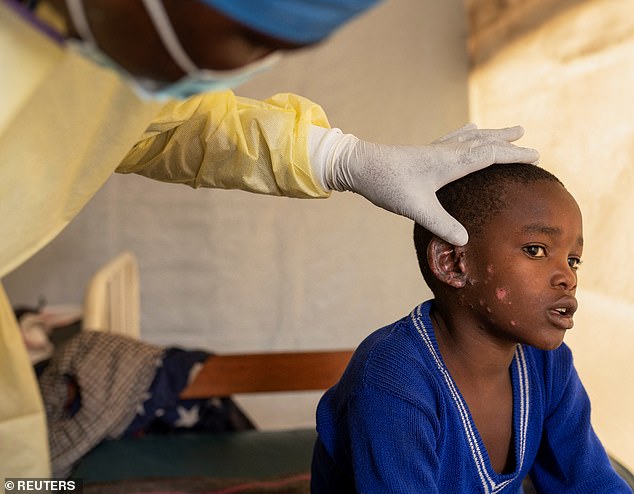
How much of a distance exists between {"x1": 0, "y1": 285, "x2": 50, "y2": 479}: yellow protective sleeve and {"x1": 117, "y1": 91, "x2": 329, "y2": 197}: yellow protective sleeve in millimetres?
340

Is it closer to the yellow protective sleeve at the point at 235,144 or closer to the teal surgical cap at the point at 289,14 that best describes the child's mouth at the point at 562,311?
the yellow protective sleeve at the point at 235,144

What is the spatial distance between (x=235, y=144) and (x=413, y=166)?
11.0 inches

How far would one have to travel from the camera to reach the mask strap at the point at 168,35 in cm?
61

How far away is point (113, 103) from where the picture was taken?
3.25ft

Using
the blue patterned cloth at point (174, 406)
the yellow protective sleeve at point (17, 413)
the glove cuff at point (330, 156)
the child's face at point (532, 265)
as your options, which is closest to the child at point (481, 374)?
the child's face at point (532, 265)

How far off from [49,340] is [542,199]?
1.97 metres

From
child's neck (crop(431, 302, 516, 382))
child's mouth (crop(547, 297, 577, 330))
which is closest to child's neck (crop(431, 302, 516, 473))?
child's neck (crop(431, 302, 516, 382))

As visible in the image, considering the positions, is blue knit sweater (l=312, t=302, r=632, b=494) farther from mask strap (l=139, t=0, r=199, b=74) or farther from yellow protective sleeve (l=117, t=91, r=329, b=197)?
mask strap (l=139, t=0, r=199, b=74)

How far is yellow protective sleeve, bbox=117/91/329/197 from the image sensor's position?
1.23 meters

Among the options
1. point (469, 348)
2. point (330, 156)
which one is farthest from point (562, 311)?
point (330, 156)

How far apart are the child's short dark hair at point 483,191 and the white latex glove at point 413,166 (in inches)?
1.0

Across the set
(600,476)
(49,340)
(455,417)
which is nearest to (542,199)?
(455,417)

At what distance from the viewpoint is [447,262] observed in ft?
4.05

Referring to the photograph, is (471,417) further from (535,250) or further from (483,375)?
(535,250)
